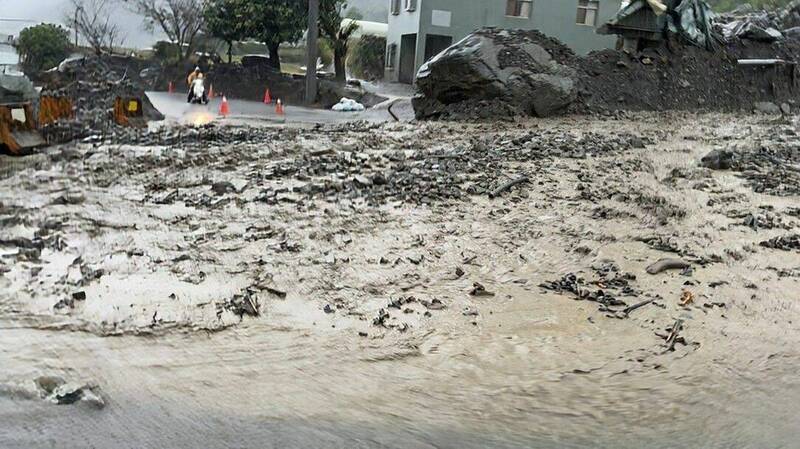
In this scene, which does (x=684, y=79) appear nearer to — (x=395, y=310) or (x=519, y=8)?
(x=519, y=8)

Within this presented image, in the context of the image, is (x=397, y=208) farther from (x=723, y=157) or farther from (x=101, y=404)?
(x=723, y=157)

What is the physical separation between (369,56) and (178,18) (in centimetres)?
1078

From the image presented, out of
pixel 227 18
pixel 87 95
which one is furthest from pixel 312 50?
pixel 87 95

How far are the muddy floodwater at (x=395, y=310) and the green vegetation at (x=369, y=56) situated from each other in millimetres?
31470

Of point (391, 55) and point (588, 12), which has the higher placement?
point (588, 12)

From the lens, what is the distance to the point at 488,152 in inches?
344

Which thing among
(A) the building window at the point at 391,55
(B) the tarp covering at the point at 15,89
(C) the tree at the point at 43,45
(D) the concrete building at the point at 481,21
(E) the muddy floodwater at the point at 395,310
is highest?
(D) the concrete building at the point at 481,21

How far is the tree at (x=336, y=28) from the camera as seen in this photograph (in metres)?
28.1

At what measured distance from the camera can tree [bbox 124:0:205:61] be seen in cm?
3128

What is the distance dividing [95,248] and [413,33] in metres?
26.9

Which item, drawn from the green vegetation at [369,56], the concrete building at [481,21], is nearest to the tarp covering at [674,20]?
the concrete building at [481,21]

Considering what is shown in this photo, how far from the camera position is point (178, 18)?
104ft

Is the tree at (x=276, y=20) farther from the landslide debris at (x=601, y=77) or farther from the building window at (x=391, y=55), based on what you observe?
the landslide debris at (x=601, y=77)

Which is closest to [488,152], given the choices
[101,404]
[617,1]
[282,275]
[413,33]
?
[282,275]
